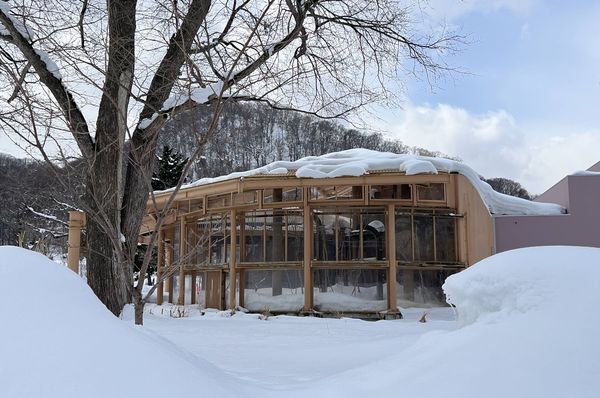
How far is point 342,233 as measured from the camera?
12.6m

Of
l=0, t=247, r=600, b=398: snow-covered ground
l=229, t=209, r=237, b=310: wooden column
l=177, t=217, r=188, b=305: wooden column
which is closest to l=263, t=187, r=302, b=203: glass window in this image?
l=229, t=209, r=237, b=310: wooden column

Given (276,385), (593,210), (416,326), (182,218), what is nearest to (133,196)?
(276,385)

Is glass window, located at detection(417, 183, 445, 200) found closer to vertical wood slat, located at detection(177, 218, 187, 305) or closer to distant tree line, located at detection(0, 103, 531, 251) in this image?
distant tree line, located at detection(0, 103, 531, 251)

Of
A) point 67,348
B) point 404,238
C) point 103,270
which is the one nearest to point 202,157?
point 103,270

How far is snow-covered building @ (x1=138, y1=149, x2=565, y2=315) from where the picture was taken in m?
12.3

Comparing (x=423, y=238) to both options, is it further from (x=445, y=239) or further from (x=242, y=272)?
(x=242, y=272)

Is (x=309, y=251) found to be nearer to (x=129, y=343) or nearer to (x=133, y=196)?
(x=133, y=196)

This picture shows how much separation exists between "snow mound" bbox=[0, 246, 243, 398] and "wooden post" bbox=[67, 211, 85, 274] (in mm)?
12182

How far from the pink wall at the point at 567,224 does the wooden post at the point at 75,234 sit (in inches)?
438

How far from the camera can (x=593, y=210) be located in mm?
16016

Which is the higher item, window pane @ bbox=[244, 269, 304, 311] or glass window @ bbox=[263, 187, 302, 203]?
glass window @ bbox=[263, 187, 302, 203]

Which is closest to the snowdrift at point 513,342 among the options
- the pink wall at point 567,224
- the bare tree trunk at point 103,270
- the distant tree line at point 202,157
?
the distant tree line at point 202,157

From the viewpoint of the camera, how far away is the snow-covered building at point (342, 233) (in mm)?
12297

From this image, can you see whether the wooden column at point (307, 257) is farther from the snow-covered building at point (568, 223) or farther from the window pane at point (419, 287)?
the snow-covered building at point (568, 223)
